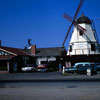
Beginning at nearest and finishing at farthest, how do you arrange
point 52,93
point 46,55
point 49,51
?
point 52,93 → point 46,55 → point 49,51

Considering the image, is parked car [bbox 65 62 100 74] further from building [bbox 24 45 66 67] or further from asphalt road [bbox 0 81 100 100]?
building [bbox 24 45 66 67]

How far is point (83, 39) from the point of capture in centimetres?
4244

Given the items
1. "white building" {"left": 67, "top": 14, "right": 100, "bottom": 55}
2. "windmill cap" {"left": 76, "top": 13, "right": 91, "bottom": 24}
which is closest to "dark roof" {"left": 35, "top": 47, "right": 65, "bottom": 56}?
"white building" {"left": 67, "top": 14, "right": 100, "bottom": 55}

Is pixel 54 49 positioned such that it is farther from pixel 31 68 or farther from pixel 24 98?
pixel 24 98

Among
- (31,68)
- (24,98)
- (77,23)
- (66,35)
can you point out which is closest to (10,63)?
(31,68)

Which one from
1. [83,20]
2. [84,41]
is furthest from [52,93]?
[83,20]

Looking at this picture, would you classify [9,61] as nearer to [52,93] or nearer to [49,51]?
[49,51]

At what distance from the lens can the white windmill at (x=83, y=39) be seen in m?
42.0

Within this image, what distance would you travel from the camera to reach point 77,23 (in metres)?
43.8

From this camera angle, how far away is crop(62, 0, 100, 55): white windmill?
42.0m

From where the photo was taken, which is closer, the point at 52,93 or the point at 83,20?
the point at 52,93

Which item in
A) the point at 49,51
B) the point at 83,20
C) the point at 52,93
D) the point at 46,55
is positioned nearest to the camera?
the point at 52,93

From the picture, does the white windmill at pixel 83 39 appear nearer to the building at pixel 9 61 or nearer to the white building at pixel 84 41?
the white building at pixel 84 41

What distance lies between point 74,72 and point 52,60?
2485 centimetres
